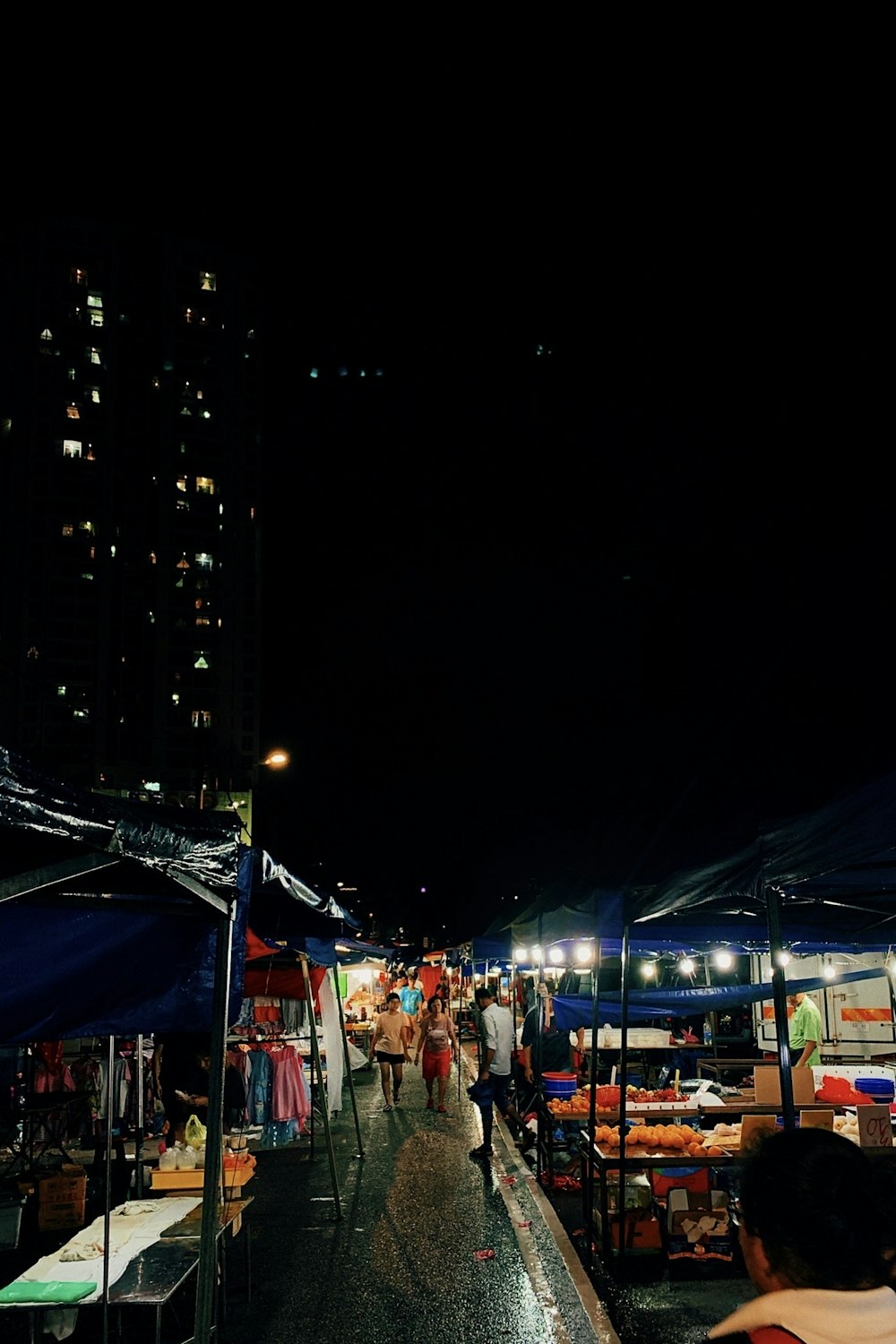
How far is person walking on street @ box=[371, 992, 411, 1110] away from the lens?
19.4 m

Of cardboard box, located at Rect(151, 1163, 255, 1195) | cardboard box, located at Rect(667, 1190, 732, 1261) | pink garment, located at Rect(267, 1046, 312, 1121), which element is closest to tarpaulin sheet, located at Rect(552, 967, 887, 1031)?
cardboard box, located at Rect(667, 1190, 732, 1261)

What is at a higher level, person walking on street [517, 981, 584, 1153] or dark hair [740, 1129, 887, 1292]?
dark hair [740, 1129, 887, 1292]

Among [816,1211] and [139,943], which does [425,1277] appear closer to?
[139,943]

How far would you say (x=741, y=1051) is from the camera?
2133 cm

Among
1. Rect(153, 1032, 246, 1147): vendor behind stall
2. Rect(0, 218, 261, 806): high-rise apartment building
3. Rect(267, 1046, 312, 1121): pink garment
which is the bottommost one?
Rect(267, 1046, 312, 1121): pink garment

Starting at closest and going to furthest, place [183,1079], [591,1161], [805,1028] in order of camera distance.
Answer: [591,1161]
[183,1079]
[805,1028]

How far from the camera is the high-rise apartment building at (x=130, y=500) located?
105 m

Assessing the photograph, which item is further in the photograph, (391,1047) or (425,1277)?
(391,1047)

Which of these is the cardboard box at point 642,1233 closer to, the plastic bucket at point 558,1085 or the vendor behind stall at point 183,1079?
the plastic bucket at point 558,1085

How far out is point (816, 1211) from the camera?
2109 mm

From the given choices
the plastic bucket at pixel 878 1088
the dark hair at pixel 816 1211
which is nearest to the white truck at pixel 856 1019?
the plastic bucket at pixel 878 1088

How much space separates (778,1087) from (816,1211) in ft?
34.1

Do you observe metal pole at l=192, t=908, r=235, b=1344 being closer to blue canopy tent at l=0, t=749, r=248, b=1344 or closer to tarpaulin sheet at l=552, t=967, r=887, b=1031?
blue canopy tent at l=0, t=749, r=248, b=1344

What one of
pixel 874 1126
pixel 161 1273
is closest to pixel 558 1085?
pixel 874 1126
